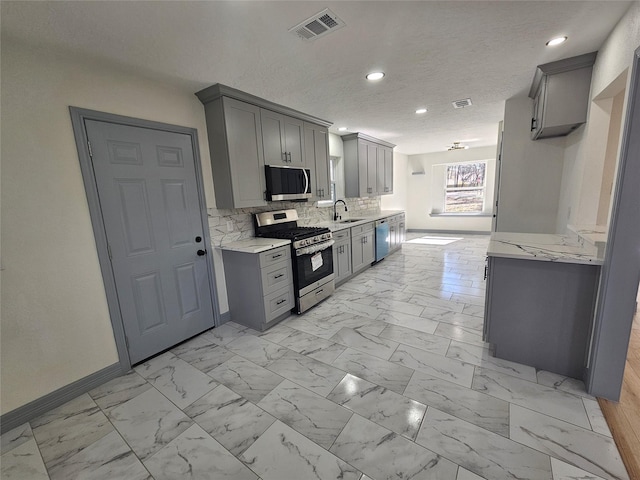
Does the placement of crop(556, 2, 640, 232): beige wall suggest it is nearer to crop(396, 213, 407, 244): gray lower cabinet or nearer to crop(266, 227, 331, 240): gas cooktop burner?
crop(266, 227, 331, 240): gas cooktop burner

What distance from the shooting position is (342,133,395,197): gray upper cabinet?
16.4 ft

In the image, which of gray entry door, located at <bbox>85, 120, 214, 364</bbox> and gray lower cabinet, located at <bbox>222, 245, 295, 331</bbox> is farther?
gray lower cabinet, located at <bbox>222, 245, 295, 331</bbox>

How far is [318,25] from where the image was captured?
168cm

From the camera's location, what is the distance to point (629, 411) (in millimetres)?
1634

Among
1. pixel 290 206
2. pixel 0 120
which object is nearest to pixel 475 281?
pixel 290 206

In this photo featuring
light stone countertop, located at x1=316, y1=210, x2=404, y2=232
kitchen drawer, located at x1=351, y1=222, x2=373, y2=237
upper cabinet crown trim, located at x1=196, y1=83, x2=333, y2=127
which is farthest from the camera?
kitchen drawer, located at x1=351, y1=222, x2=373, y2=237

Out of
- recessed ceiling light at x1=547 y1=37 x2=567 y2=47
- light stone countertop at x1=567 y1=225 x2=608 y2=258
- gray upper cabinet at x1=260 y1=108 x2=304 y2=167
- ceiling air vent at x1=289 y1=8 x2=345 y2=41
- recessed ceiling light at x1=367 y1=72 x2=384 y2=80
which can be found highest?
recessed ceiling light at x1=367 y1=72 x2=384 y2=80

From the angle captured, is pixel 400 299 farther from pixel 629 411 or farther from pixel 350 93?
pixel 350 93

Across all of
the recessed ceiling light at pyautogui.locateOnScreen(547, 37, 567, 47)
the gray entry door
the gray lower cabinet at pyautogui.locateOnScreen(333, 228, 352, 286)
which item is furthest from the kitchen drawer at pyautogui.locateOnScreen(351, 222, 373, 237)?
the recessed ceiling light at pyautogui.locateOnScreen(547, 37, 567, 47)

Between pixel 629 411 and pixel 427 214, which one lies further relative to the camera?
pixel 427 214

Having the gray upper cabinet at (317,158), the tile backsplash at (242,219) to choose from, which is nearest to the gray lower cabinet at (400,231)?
the tile backsplash at (242,219)

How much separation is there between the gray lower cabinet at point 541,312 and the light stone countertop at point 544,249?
0.26 ft

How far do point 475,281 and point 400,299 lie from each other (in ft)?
4.62

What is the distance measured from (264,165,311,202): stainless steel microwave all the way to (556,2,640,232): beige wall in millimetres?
2800
